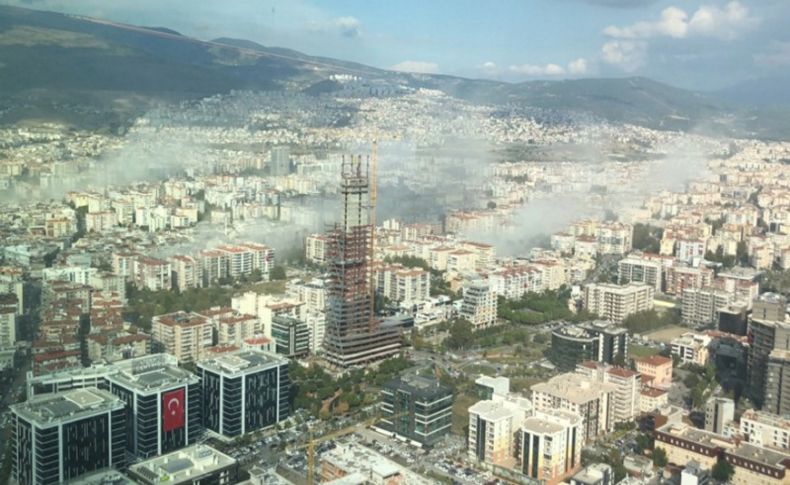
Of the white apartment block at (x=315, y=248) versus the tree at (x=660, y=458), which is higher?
the white apartment block at (x=315, y=248)

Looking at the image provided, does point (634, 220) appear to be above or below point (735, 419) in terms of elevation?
above

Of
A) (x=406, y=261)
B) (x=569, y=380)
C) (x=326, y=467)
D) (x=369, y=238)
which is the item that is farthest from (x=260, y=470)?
(x=406, y=261)

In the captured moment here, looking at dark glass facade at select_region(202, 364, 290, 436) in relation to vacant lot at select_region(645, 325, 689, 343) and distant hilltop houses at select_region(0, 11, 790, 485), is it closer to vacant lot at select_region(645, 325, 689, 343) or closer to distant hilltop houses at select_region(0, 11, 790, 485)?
distant hilltop houses at select_region(0, 11, 790, 485)

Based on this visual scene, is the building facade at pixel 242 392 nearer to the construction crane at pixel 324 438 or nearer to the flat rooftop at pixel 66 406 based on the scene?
the construction crane at pixel 324 438

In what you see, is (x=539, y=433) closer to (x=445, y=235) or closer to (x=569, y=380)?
(x=569, y=380)

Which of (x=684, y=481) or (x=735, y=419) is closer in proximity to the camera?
(x=684, y=481)

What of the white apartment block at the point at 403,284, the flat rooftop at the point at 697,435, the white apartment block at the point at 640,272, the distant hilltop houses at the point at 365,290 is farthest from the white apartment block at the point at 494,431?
the white apartment block at the point at 640,272
